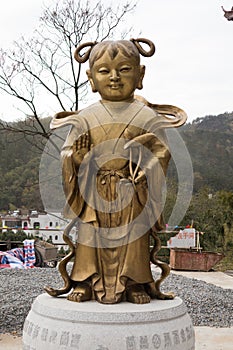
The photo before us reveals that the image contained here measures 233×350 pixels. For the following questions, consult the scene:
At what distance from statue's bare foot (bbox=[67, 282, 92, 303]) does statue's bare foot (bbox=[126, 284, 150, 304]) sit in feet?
0.92

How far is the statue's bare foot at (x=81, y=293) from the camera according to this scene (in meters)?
3.64

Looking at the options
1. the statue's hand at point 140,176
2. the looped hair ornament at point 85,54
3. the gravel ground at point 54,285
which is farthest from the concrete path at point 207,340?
the looped hair ornament at point 85,54

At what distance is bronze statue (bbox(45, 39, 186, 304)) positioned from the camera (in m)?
3.70

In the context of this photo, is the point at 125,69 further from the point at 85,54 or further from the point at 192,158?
the point at 192,158

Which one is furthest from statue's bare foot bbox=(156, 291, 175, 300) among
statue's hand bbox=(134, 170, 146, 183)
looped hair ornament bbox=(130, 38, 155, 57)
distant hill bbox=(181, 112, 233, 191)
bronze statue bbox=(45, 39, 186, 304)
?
distant hill bbox=(181, 112, 233, 191)

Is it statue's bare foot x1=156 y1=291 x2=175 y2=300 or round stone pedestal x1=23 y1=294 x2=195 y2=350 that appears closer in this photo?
round stone pedestal x1=23 y1=294 x2=195 y2=350

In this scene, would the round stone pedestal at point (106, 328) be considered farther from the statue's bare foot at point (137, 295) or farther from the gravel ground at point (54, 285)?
the gravel ground at point (54, 285)

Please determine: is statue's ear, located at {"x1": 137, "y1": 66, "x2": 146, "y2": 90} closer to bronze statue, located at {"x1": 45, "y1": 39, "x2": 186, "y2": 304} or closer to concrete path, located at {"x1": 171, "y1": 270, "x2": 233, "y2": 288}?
bronze statue, located at {"x1": 45, "y1": 39, "x2": 186, "y2": 304}

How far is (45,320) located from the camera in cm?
340

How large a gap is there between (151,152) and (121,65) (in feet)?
2.19

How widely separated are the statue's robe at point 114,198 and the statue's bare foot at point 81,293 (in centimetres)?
4

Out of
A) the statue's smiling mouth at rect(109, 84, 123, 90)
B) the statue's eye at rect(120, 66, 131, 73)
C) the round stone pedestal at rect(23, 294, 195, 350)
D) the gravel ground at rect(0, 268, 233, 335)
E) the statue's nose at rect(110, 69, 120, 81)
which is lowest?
the gravel ground at rect(0, 268, 233, 335)

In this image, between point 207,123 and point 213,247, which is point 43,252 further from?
point 207,123

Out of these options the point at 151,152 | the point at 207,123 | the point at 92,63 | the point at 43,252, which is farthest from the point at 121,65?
the point at 207,123
